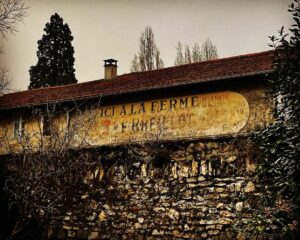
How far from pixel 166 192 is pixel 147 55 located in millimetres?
22241

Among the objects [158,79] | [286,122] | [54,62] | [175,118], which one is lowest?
[286,122]

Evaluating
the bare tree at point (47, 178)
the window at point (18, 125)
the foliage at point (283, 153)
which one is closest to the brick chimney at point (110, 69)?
the window at point (18, 125)

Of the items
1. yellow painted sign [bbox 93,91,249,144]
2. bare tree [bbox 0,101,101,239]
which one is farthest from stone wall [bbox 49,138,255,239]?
yellow painted sign [bbox 93,91,249,144]

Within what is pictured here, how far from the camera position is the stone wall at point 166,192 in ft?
31.3

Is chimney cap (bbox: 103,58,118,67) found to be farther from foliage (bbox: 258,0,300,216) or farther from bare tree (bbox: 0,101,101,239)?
foliage (bbox: 258,0,300,216)

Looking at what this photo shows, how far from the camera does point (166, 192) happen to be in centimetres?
1022

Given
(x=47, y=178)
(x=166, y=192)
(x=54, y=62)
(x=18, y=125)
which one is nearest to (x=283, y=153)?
(x=166, y=192)

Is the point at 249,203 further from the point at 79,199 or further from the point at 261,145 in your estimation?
the point at 79,199

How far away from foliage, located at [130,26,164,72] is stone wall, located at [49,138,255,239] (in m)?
20.5

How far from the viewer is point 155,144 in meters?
10.6

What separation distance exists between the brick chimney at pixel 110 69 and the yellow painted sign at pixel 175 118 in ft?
8.94

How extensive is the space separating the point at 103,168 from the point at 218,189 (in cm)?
A: 290

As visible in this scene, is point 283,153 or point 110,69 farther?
point 110,69

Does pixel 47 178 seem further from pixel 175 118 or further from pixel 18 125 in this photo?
pixel 18 125
